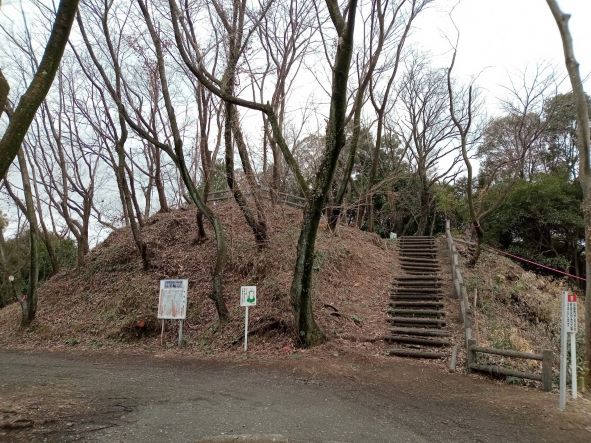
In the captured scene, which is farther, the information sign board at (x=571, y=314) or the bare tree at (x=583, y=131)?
the bare tree at (x=583, y=131)

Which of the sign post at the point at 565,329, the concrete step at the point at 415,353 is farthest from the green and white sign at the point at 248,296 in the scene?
the sign post at the point at 565,329

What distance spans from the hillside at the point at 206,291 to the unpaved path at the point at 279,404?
2199mm

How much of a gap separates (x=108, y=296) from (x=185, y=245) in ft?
10.6

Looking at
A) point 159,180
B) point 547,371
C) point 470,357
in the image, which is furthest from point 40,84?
point 159,180

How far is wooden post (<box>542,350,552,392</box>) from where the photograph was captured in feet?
22.1

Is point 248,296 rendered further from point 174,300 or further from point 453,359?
point 453,359

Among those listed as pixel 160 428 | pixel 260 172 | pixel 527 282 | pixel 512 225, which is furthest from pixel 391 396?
pixel 512 225

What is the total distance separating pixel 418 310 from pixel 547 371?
4.90 m

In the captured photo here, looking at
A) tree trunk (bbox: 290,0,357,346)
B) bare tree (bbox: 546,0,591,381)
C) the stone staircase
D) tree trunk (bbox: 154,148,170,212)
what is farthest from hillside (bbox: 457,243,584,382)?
tree trunk (bbox: 154,148,170,212)

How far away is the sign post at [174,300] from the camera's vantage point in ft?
35.6

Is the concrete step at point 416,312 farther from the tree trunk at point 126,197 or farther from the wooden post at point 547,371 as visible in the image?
the tree trunk at point 126,197

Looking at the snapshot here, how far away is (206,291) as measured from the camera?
44.0ft

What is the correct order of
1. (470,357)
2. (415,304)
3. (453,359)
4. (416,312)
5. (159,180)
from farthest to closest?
(159,180), (415,304), (416,312), (453,359), (470,357)

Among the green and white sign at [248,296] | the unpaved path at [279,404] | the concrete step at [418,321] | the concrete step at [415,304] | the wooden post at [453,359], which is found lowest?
the unpaved path at [279,404]
